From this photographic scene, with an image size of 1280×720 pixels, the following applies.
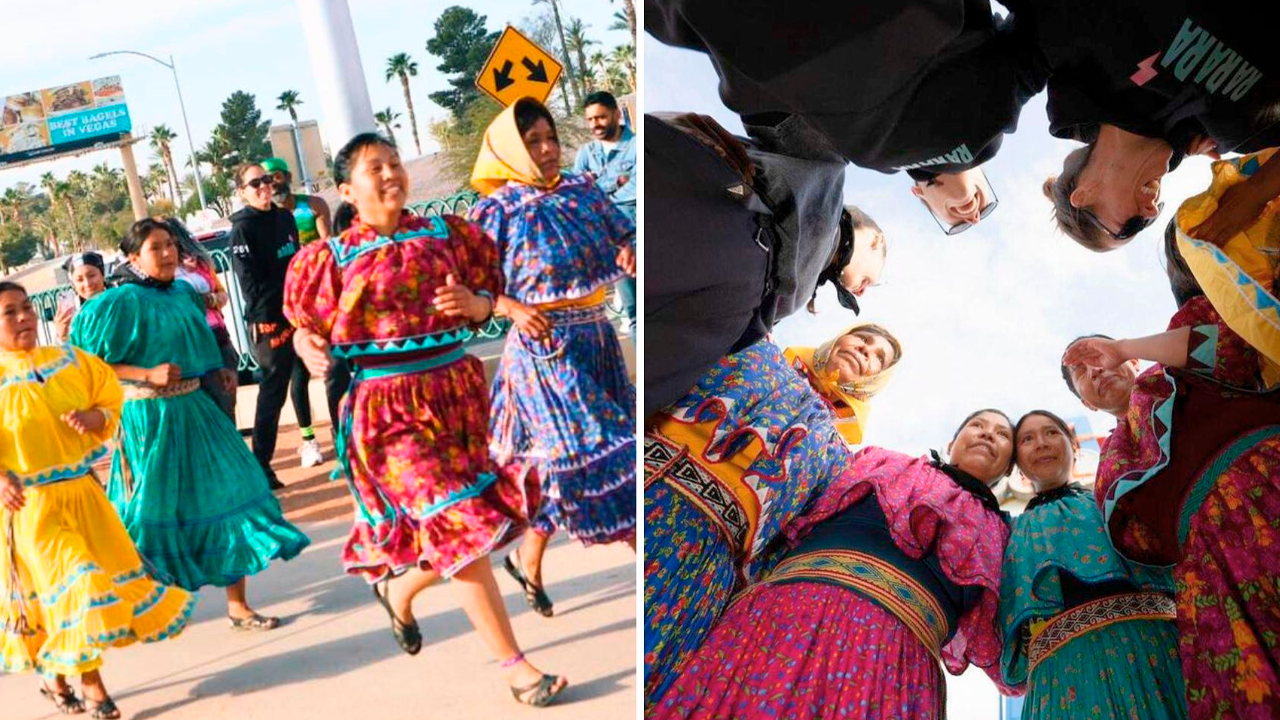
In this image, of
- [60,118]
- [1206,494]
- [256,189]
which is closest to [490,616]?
[256,189]

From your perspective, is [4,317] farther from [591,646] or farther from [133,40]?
[591,646]

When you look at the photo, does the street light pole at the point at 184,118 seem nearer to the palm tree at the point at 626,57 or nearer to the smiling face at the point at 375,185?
the smiling face at the point at 375,185

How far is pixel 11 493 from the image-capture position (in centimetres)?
261

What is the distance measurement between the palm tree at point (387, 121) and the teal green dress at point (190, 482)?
745 millimetres

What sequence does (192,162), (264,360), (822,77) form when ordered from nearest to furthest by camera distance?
(822,77) → (192,162) → (264,360)

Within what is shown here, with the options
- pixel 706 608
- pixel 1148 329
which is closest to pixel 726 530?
pixel 706 608

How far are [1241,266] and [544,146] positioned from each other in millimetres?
1554

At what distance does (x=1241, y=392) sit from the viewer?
5.01ft

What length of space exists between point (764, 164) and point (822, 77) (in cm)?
28

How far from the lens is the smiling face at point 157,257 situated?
2756 millimetres

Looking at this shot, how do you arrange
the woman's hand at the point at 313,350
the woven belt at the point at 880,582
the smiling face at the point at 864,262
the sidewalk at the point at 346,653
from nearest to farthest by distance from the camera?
the woven belt at the point at 880,582
the smiling face at the point at 864,262
the woman's hand at the point at 313,350
the sidewalk at the point at 346,653

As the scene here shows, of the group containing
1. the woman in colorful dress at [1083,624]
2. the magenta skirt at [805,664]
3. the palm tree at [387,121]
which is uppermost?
the palm tree at [387,121]

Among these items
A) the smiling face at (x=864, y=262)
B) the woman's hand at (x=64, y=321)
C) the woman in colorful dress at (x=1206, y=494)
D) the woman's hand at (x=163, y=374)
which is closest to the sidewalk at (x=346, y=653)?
the woman's hand at (x=163, y=374)

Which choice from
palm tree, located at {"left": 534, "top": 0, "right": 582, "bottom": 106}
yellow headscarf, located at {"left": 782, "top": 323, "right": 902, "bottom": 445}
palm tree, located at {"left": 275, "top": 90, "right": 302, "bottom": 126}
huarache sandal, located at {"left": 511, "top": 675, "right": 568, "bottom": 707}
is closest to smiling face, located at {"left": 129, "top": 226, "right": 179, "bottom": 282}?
palm tree, located at {"left": 275, "top": 90, "right": 302, "bottom": 126}
